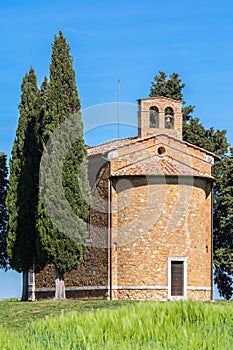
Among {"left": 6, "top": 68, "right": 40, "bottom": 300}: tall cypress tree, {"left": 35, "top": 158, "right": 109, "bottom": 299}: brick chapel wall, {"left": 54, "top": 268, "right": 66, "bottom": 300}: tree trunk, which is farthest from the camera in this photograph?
{"left": 6, "top": 68, "right": 40, "bottom": 300}: tall cypress tree

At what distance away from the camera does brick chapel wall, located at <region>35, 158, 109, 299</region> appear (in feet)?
95.8

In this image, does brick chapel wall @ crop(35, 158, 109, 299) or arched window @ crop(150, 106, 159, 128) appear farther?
arched window @ crop(150, 106, 159, 128)

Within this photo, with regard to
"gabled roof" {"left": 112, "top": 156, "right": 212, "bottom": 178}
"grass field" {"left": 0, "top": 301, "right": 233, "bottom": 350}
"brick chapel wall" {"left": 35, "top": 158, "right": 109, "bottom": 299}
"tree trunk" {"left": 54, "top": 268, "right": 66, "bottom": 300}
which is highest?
"gabled roof" {"left": 112, "top": 156, "right": 212, "bottom": 178}

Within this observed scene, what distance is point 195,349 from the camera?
12.0m

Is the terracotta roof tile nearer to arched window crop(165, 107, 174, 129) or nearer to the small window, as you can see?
arched window crop(165, 107, 174, 129)

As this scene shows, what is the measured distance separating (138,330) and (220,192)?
23.7m

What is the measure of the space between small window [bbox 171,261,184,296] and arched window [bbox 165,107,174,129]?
601 centimetres

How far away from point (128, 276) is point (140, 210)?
7.16 ft

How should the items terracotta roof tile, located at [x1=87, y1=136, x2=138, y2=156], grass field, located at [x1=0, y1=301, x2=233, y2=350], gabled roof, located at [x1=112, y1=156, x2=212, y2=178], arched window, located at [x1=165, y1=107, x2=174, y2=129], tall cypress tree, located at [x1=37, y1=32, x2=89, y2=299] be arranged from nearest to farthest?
grass field, located at [x1=0, y1=301, x2=233, y2=350] < tall cypress tree, located at [x1=37, y1=32, x2=89, y2=299] < gabled roof, located at [x1=112, y1=156, x2=212, y2=178] < terracotta roof tile, located at [x1=87, y1=136, x2=138, y2=156] < arched window, located at [x1=165, y1=107, x2=174, y2=129]

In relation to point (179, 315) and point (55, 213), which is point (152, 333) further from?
point (55, 213)

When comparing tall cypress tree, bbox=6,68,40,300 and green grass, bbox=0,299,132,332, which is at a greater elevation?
tall cypress tree, bbox=6,68,40,300

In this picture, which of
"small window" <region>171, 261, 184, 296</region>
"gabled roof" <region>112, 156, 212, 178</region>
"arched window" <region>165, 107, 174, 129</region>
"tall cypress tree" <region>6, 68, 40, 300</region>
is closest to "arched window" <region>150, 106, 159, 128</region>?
"arched window" <region>165, 107, 174, 129</region>

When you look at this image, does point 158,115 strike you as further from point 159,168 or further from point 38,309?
point 38,309

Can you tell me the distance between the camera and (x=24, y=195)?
30359 millimetres
